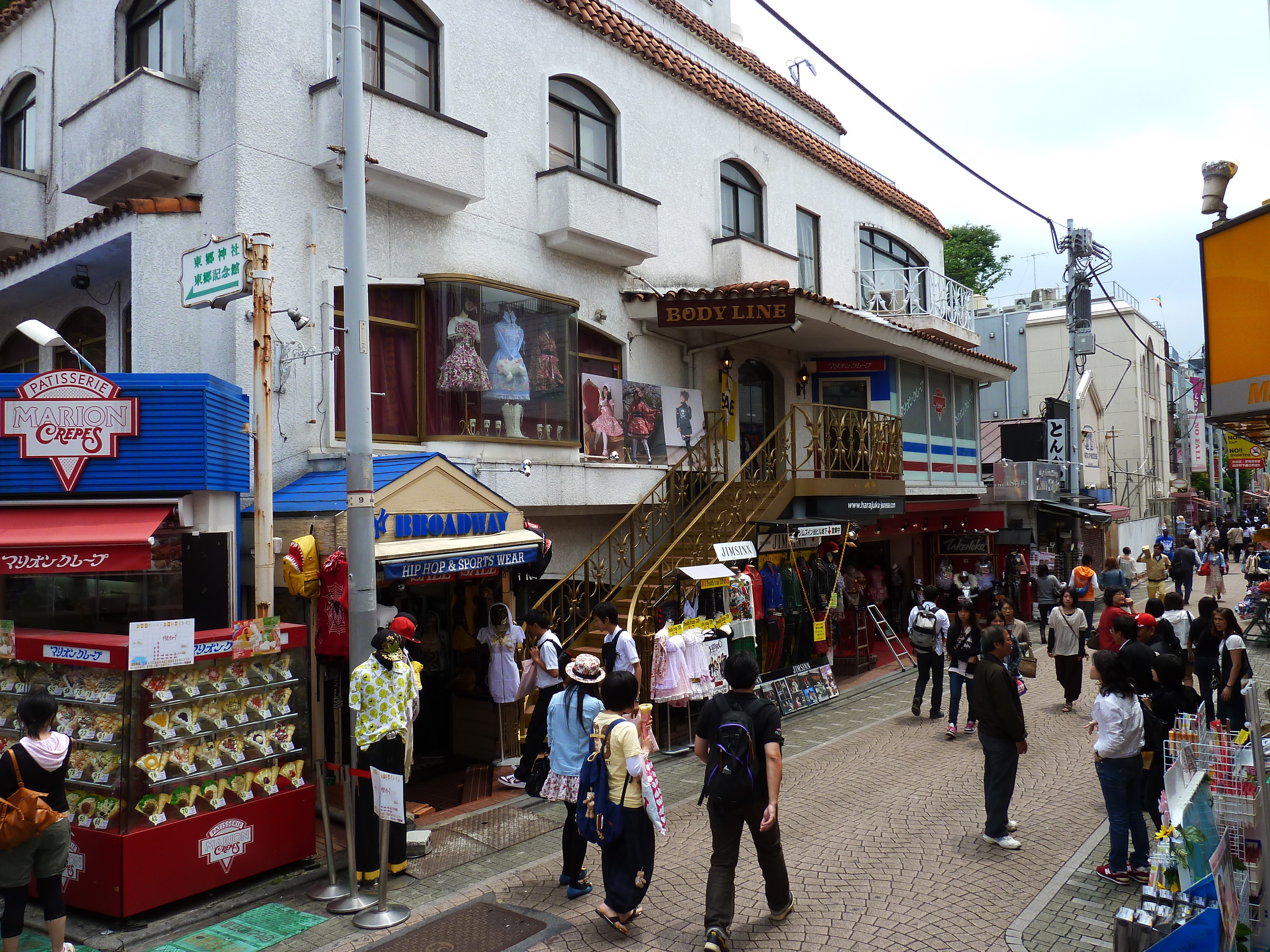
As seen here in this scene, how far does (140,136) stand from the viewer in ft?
31.6

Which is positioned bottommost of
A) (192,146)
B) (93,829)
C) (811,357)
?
(93,829)

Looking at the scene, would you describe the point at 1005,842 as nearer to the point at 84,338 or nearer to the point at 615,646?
the point at 615,646

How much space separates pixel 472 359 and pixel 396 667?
16.8 ft

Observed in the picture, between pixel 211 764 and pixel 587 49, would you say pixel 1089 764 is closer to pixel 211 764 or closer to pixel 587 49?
pixel 211 764

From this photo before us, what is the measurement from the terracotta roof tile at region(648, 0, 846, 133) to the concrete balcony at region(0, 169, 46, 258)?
34.7ft

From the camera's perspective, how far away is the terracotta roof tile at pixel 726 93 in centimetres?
1396

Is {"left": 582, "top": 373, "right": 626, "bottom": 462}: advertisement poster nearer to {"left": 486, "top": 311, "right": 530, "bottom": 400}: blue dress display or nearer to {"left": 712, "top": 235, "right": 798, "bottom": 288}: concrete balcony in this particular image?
{"left": 486, "top": 311, "right": 530, "bottom": 400}: blue dress display

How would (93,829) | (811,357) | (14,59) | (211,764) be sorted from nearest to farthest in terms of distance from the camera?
1. (93,829)
2. (211,764)
3. (14,59)
4. (811,357)

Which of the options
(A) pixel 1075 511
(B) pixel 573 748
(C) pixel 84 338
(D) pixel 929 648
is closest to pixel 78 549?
(B) pixel 573 748

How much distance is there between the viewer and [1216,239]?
5414 millimetres

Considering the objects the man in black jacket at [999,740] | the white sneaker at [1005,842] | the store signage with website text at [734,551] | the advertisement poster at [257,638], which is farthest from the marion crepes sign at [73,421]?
the white sneaker at [1005,842]

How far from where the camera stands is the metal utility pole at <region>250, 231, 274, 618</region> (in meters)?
7.73

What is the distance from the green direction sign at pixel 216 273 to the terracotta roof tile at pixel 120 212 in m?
1.73

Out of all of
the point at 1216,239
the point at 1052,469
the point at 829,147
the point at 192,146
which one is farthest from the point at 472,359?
the point at 1052,469
